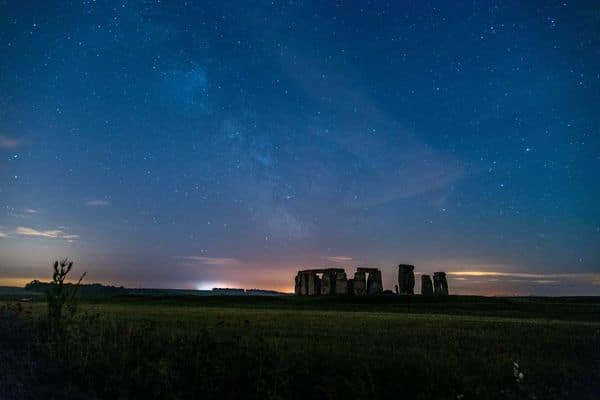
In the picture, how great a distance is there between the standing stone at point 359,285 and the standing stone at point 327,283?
3914mm

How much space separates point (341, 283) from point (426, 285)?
12.2 metres

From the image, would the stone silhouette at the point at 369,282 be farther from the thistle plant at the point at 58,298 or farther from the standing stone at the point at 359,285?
the thistle plant at the point at 58,298

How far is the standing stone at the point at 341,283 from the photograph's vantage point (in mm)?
81062

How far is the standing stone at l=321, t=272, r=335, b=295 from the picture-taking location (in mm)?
82750

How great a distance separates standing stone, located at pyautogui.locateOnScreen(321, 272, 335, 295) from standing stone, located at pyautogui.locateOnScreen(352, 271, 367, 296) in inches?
154

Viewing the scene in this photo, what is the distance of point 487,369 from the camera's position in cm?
1131

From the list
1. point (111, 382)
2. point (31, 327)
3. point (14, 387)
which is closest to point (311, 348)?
point (111, 382)

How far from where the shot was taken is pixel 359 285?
7956cm

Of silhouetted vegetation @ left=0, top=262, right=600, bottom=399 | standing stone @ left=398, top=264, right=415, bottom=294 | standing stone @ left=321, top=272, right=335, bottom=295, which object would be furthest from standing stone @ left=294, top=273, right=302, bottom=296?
silhouetted vegetation @ left=0, top=262, right=600, bottom=399

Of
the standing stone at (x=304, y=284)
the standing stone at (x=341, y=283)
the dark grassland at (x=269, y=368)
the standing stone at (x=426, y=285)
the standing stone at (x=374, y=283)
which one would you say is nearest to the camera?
the dark grassland at (x=269, y=368)

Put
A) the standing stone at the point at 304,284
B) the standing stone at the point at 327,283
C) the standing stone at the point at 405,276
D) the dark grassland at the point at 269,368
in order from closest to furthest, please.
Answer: the dark grassland at the point at 269,368
the standing stone at the point at 405,276
the standing stone at the point at 327,283
the standing stone at the point at 304,284

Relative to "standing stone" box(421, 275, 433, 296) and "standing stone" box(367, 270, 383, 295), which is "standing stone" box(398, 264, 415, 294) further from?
"standing stone" box(367, 270, 383, 295)

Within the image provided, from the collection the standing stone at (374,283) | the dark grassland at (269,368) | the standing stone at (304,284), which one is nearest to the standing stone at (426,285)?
the standing stone at (374,283)

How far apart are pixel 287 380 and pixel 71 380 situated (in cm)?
435
